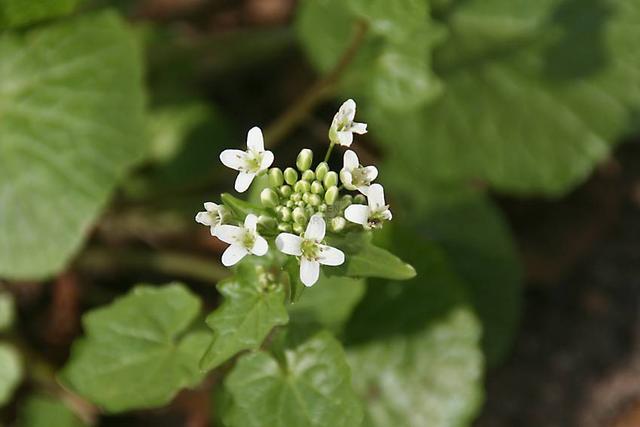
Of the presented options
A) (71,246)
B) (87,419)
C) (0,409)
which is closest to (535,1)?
(71,246)

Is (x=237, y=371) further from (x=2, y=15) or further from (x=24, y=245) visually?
(x=2, y=15)

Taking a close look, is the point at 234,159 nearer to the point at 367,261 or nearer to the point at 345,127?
the point at 345,127

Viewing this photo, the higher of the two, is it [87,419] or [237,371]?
[237,371]

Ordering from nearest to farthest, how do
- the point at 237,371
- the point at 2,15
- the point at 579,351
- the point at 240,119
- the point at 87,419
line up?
the point at 237,371
the point at 2,15
the point at 87,419
the point at 579,351
the point at 240,119

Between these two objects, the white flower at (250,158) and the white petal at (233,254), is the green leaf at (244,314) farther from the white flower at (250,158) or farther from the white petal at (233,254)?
the white flower at (250,158)

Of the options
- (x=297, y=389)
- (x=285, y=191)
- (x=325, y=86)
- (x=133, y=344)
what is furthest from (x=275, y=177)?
(x=325, y=86)

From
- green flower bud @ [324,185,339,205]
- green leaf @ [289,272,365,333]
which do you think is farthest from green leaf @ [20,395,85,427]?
green flower bud @ [324,185,339,205]
